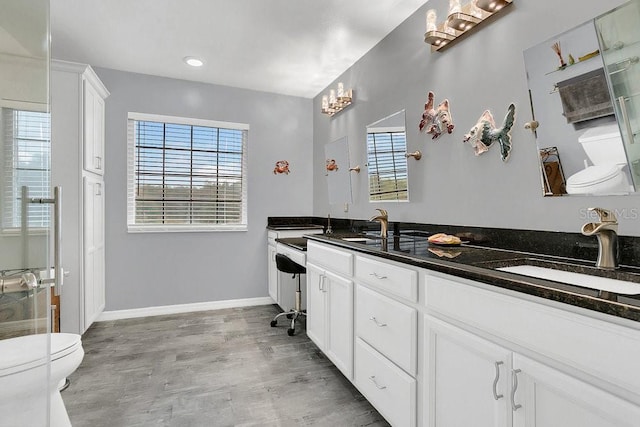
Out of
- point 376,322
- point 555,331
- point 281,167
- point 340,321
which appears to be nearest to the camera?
point 555,331

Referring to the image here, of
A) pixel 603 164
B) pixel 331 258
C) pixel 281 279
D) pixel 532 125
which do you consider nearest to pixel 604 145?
pixel 603 164

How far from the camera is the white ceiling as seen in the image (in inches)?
94.8

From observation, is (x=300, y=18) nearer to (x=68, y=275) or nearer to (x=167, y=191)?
(x=167, y=191)

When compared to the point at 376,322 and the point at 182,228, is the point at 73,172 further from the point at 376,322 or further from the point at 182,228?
the point at 376,322

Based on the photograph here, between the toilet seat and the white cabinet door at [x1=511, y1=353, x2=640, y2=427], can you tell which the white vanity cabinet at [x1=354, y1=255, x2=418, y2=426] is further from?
the toilet seat

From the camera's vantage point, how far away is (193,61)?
326 cm

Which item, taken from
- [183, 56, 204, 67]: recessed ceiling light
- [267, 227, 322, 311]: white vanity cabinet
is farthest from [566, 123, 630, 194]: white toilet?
[183, 56, 204, 67]: recessed ceiling light

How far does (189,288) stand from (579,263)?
3.58m

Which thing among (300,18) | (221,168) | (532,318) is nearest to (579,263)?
(532,318)

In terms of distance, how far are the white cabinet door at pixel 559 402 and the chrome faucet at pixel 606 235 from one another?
0.61m

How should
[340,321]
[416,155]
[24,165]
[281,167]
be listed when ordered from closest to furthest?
[24,165] < [340,321] < [416,155] < [281,167]

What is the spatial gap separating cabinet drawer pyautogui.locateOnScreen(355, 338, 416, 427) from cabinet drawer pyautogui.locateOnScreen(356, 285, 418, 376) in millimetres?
47

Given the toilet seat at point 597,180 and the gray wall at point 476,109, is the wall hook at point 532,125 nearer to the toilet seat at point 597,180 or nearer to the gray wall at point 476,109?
the gray wall at point 476,109

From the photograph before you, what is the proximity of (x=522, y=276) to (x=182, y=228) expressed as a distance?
3.46 meters
